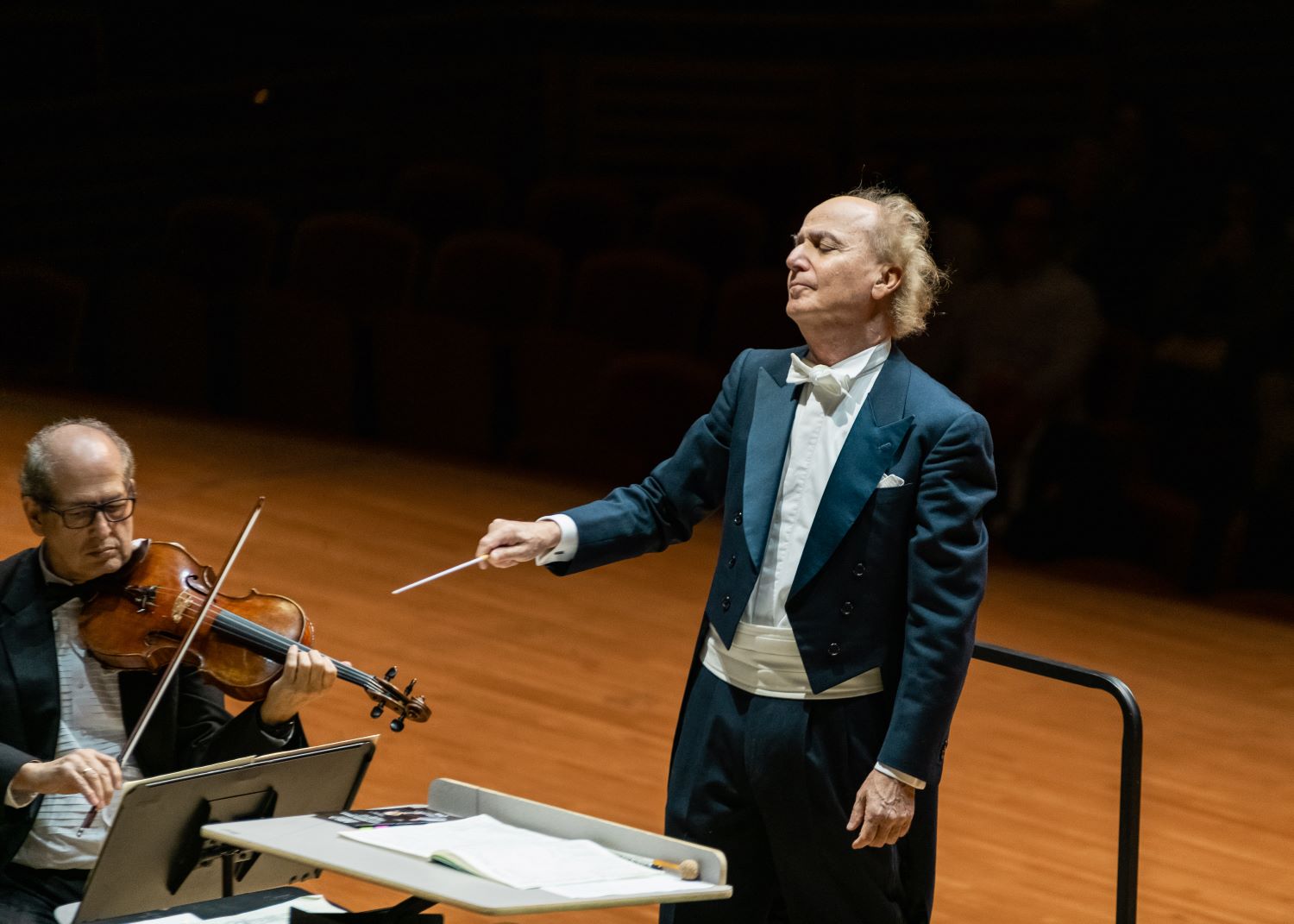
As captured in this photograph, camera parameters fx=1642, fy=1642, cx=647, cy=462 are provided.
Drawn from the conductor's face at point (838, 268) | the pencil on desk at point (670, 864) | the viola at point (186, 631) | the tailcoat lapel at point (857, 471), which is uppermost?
the conductor's face at point (838, 268)

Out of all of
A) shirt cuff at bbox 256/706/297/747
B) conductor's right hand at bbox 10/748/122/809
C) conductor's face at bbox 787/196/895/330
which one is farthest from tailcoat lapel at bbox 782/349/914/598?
conductor's right hand at bbox 10/748/122/809

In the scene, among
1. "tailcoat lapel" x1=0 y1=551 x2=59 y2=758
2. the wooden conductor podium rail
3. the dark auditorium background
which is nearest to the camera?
the wooden conductor podium rail

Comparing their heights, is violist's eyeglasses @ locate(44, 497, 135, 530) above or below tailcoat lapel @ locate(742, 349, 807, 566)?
below

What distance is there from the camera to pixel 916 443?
1796 mm

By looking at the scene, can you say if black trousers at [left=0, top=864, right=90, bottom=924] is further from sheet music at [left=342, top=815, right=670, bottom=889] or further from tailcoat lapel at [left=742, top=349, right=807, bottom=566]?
tailcoat lapel at [left=742, top=349, right=807, bottom=566]

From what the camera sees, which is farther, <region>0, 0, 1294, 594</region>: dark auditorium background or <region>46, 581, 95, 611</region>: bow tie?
<region>0, 0, 1294, 594</region>: dark auditorium background

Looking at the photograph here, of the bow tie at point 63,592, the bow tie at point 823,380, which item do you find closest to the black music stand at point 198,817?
the bow tie at point 63,592

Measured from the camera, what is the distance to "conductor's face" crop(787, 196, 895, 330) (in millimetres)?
1788

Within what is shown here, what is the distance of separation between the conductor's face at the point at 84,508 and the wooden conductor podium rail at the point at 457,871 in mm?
480

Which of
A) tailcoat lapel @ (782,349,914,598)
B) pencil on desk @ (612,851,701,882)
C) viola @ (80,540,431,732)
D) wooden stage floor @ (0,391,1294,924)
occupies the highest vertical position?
tailcoat lapel @ (782,349,914,598)

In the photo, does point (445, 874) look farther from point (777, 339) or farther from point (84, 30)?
point (84, 30)

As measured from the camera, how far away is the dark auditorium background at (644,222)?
4.71 metres

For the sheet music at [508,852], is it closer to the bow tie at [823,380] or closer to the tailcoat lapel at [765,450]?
the tailcoat lapel at [765,450]

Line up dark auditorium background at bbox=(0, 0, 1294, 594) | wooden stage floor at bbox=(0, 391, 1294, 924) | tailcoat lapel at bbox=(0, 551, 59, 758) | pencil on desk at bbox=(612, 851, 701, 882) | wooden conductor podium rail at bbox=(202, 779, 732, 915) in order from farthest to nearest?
dark auditorium background at bbox=(0, 0, 1294, 594), wooden stage floor at bbox=(0, 391, 1294, 924), tailcoat lapel at bbox=(0, 551, 59, 758), pencil on desk at bbox=(612, 851, 701, 882), wooden conductor podium rail at bbox=(202, 779, 732, 915)
